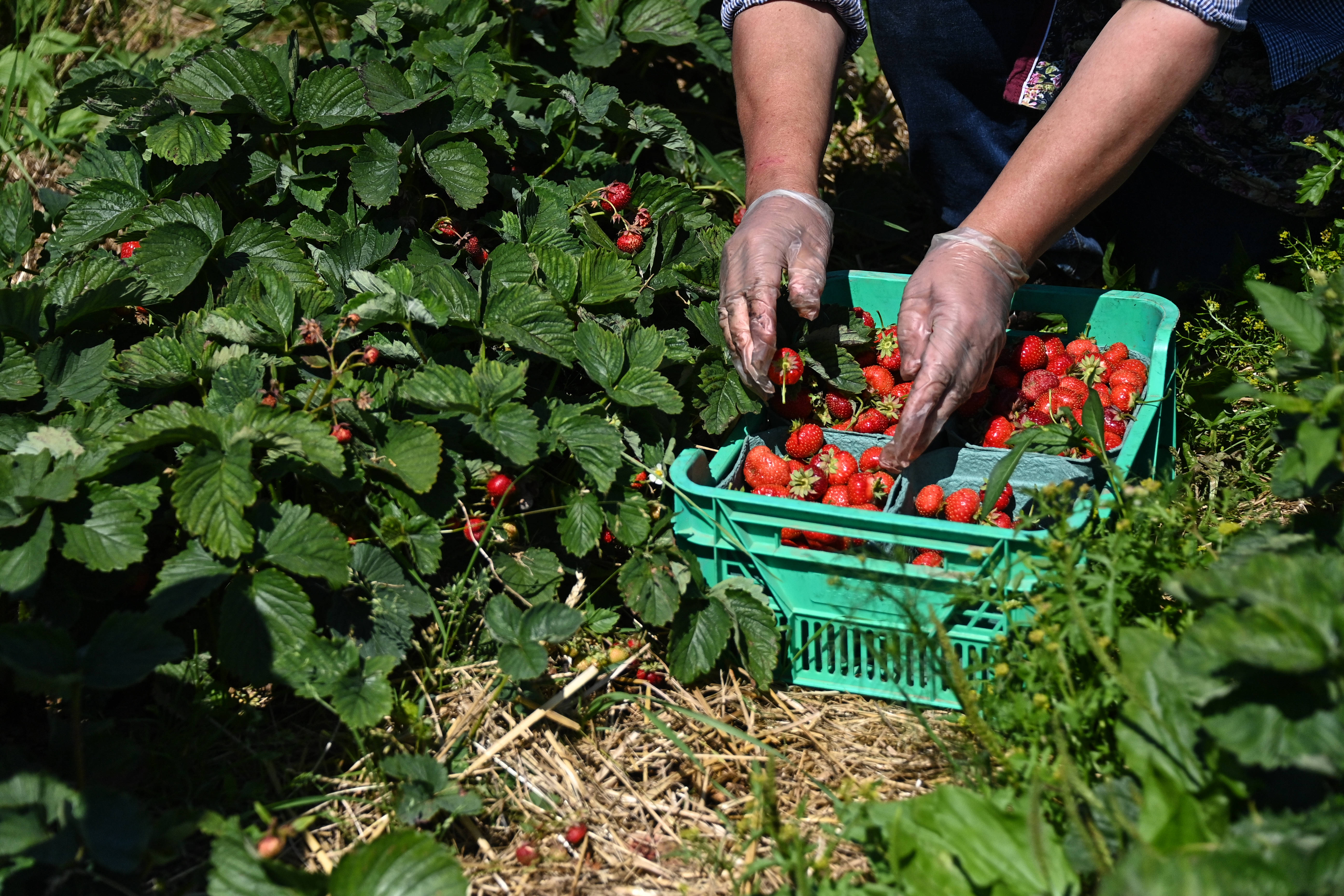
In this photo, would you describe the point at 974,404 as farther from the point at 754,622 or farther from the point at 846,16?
the point at 846,16

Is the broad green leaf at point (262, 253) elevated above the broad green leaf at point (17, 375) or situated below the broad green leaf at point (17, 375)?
above

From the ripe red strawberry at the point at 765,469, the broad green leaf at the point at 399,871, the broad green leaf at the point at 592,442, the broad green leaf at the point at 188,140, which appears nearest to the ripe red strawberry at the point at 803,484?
the ripe red strawberry at the point at 765,469

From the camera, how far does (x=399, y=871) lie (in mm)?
1332

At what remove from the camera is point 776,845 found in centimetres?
151

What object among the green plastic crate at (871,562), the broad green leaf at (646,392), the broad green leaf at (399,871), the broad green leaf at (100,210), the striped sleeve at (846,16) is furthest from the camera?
the striped sleeve at (846,16)

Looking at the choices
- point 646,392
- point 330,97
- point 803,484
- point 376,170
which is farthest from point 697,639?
point 330,97

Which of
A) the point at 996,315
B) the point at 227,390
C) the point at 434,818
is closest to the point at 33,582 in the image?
the point at 227,390

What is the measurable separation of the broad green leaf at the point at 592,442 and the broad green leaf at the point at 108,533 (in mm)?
687

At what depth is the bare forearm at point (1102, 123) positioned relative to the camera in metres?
1.86

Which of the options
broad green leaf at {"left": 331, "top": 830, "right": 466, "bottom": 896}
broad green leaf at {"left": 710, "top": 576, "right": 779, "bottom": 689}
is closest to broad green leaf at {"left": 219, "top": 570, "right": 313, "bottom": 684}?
broad green leaf at {"left": 331, "top": 830, "right": 466, "bottom": 896}

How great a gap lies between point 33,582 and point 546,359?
1.03 meters

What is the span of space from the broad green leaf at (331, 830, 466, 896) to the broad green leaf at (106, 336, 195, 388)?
0.93 meters

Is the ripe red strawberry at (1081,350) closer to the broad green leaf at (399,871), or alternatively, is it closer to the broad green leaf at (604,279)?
the broad green leaf at (604,279)

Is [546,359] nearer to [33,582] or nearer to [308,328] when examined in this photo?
[308,328]
